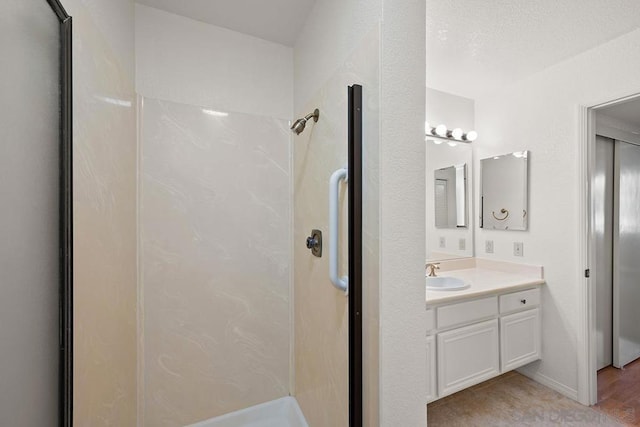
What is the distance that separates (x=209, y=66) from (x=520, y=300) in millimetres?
2618

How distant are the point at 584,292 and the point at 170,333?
267cm

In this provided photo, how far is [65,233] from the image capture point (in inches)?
A: 27.0

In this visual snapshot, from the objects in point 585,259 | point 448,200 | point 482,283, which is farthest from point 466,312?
point 448,200

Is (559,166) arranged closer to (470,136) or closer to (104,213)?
(470,136)

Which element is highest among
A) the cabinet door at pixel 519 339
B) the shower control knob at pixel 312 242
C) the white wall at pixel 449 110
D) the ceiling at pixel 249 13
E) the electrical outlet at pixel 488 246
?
the ceiling at pixel 249 13

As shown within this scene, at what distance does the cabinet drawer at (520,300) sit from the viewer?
1909mm

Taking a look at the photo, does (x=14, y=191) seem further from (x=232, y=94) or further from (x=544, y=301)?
(x=544, y=301)

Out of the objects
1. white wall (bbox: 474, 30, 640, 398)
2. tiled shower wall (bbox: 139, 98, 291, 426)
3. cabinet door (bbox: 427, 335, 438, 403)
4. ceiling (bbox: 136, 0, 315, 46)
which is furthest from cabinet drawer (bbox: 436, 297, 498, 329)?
ceiling (bbox: 136, 0, 315, 46)

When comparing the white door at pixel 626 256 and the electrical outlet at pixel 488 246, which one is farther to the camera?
the electrical outlet at pixel 488 246

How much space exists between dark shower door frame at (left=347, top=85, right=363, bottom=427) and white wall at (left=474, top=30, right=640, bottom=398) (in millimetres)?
1910

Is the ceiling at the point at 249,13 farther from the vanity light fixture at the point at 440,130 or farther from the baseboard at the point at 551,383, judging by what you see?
the baseboard at the point at 551,383

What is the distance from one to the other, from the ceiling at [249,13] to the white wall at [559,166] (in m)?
1.92

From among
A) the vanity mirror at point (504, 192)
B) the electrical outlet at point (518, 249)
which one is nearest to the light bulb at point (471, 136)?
the vanity mirror at point (504, 192)

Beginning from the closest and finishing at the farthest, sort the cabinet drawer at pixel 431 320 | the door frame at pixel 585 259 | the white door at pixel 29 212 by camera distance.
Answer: the white door at pixel 29 212 < the cabinet drawer at pixel 431 320 < the door frame at pixel 585 259
